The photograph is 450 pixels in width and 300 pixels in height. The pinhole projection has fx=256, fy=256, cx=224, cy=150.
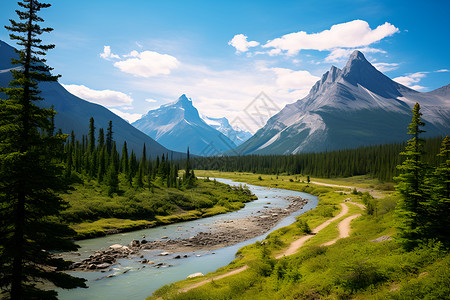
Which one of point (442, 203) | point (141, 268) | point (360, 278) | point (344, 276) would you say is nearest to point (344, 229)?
point (442, 203)

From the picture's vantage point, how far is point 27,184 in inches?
501

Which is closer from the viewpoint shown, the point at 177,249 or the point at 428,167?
the point at 428,167

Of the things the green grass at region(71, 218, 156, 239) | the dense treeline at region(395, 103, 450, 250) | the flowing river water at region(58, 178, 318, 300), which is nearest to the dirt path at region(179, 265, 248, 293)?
the flowing river water at region(58, 178, 318, 300)

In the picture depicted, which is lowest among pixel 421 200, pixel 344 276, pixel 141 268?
pixel 141 268

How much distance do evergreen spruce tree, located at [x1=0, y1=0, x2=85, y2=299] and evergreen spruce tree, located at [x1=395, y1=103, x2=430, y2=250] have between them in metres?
24.0

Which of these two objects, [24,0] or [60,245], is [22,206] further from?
[24,0]

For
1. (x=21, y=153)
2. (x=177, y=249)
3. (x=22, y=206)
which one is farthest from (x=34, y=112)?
(x=177, y=249)

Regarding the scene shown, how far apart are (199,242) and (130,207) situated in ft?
74.7

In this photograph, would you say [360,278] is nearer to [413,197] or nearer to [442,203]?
[413,197]

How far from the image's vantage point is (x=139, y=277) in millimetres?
28469

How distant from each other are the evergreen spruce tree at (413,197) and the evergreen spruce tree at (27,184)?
2400cm

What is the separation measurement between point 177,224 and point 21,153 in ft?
155

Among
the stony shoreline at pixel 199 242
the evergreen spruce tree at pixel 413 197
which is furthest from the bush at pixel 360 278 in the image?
the stony shoreline at pixel 199 242

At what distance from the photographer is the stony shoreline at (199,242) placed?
32500 millimetres
